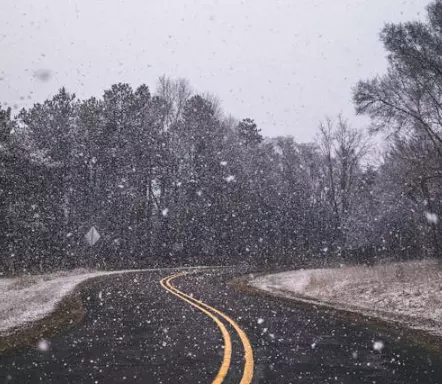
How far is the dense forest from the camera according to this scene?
34.0 meters

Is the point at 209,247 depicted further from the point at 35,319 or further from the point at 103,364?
the point at 103,364

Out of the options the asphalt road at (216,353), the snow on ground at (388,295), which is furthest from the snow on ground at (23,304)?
the snow on ground at (388,295)

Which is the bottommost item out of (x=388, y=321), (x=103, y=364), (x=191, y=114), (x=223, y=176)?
(x=388, y=321)

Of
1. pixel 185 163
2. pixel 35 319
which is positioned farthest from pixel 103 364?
pixel 185 163

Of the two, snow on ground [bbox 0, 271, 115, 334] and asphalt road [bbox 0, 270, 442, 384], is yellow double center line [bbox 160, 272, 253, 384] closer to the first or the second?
asphalt road [bbox 0, 270, 442, 384]

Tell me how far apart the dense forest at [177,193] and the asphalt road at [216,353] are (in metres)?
21.5

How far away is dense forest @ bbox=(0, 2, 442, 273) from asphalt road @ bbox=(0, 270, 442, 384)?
21.5 m

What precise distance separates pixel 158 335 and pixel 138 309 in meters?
4.50

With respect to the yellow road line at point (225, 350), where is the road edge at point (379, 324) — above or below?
below

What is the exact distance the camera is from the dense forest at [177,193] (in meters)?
34.0

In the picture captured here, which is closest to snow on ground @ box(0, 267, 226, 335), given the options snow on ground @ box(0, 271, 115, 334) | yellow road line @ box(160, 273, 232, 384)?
snow on ground @ box(0, 271, 115, 334)

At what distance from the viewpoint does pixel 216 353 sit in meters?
7.30

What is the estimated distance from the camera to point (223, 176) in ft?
158

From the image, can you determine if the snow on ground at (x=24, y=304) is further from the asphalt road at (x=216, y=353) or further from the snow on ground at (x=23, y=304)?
the asphalt road at (x=216, y=353)
